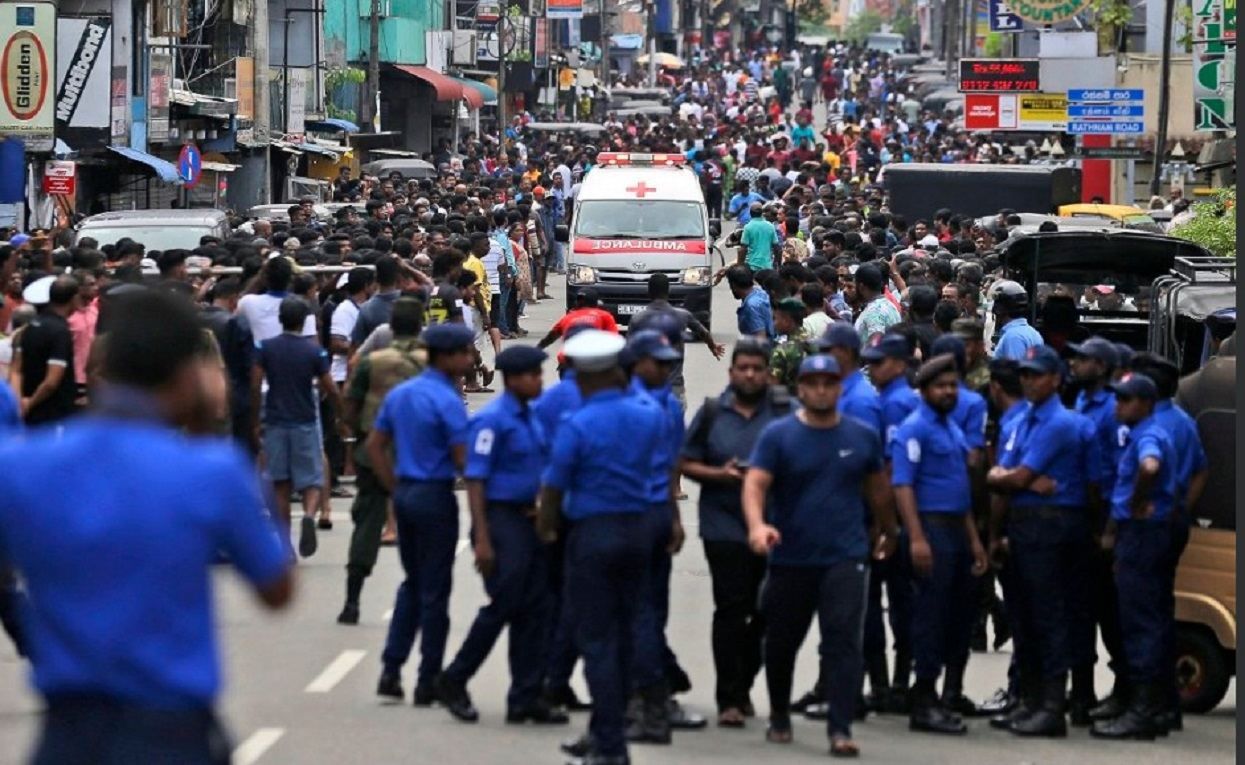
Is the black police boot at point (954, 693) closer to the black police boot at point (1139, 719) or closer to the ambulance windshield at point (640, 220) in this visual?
the black police boot at point (1139, 719)

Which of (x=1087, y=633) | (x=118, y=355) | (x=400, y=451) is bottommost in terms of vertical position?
(x=1087, y=633)

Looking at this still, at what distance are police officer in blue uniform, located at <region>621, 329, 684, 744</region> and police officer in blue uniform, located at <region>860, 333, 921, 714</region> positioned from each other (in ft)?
3.41

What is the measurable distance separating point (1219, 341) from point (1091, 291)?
20.8ft

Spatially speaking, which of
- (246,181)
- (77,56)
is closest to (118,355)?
(77,56)

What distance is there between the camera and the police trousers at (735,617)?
10555 millimetres

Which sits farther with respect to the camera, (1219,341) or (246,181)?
(246,181)

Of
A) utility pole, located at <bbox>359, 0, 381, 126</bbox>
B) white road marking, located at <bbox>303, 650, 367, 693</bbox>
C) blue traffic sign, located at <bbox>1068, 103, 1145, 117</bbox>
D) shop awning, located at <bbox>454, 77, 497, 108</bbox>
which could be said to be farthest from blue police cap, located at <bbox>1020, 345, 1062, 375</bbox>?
shop awning, located at <bbox>454, 77, 497, 108</bbox>

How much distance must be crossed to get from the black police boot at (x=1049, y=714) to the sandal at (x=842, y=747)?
1064 millimetres

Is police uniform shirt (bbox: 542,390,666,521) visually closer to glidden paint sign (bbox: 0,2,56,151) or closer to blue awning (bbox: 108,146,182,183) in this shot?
glidden paint sign (bbox: 0,2,56,151)

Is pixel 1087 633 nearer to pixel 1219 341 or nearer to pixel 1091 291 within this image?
pixel 1219 341

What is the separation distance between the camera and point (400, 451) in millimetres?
10820

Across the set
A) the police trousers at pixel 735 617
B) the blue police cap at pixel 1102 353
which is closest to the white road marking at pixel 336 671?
the police trousers at pixel 735 617

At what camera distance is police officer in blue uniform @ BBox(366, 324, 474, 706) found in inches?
423

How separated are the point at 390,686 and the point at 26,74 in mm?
19200
